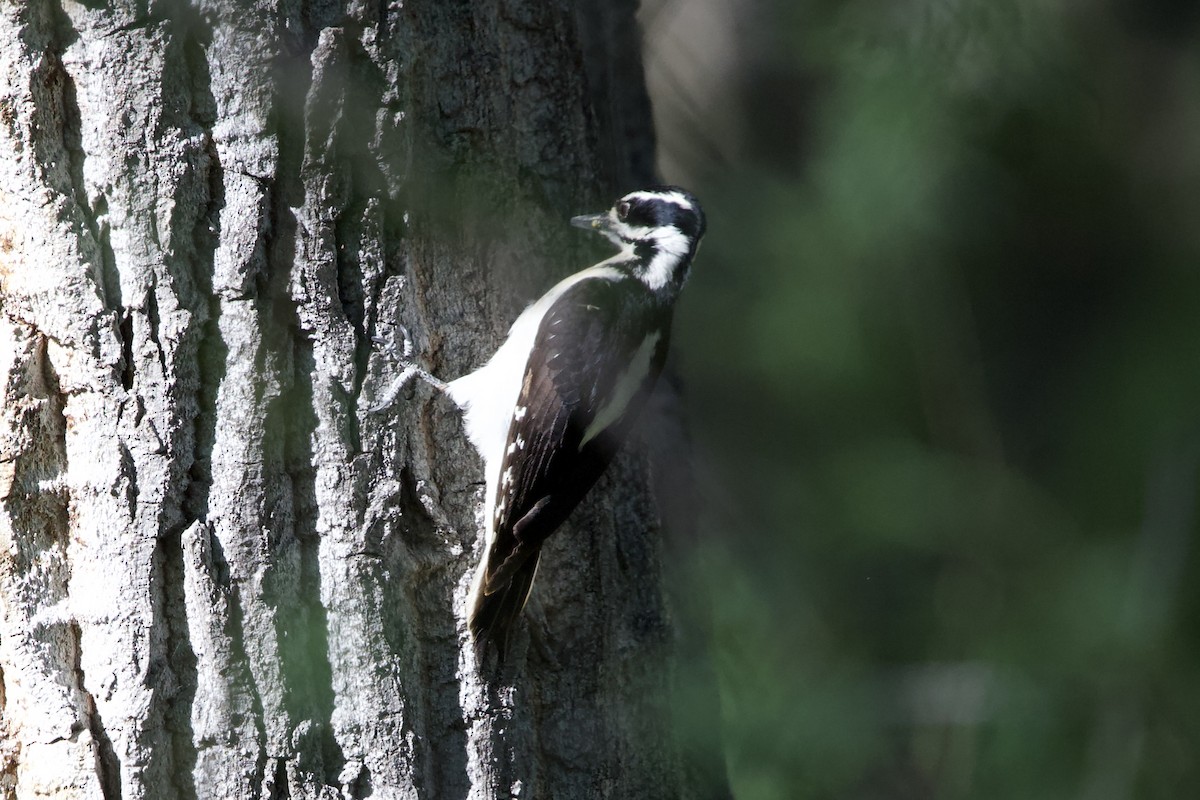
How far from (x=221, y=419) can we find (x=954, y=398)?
2866 millimetres

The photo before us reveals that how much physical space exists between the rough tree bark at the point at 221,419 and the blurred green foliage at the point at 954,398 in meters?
1.40

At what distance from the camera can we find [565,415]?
2.27m

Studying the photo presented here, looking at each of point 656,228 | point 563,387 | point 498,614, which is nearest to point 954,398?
point 656,228

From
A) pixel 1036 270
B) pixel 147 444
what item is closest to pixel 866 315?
pixel 1036 270

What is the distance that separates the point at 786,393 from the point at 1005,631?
1.15 meters

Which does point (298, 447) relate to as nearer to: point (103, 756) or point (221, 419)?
point (221, 419)

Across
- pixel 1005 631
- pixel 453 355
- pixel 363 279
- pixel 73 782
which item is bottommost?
pixel 1005 631

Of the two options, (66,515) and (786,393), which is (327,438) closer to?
(66,515)

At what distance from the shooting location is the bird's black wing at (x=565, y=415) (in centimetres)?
201

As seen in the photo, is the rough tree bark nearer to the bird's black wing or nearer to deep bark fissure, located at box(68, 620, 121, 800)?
deep bark fissure, located at box(68, 620, 121, 800)

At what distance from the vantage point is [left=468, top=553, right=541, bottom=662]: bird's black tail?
1955 mm

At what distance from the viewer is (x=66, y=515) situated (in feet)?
6.01

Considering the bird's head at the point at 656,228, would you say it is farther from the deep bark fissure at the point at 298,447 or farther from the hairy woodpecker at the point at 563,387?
the deep bark fissure at the point at 298,447

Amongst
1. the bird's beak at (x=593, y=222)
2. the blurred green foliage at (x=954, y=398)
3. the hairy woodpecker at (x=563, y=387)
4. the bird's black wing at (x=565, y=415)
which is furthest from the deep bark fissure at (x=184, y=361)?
the blurred green foliage at (x=954, y=398)
